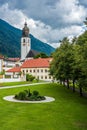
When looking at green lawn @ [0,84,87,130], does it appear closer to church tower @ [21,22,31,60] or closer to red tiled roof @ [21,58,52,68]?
red tiled roof @ [21,58,52,68]

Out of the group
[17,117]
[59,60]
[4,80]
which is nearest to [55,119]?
[17,117]

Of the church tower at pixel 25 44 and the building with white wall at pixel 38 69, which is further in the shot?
the church tower at pixel 25 44

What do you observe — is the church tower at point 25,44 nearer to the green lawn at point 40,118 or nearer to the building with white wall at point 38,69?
the building with white wall at point 38,69

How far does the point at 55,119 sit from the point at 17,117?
3375mm

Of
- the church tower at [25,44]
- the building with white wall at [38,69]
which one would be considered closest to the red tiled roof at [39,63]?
the building with white wall at [38,69]

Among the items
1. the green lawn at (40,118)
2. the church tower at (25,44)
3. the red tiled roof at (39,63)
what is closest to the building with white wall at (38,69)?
the red tiled roof at (39,63)

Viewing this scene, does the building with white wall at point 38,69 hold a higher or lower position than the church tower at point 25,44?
lower

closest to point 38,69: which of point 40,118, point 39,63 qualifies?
point 39,63

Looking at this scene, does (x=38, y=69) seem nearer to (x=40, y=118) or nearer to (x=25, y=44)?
(x=25, y=44)

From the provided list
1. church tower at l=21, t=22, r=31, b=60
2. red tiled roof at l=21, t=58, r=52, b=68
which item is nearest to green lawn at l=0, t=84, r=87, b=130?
red tiled roof at l=21, t=58, r=52, b=68

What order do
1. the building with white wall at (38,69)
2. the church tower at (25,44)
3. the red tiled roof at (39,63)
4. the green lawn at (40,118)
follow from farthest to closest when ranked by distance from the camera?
the church tower at (25,44) → the building with white wall at (38,69) → the red tiled roof at (39,63) → the green lawn at (40,118)

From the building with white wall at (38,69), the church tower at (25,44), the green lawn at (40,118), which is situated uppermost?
the church tower at (25,44)

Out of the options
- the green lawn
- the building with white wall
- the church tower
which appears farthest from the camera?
the church tower

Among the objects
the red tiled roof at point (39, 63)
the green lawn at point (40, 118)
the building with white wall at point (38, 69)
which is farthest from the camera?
the building with white wall at point (38, 69)
